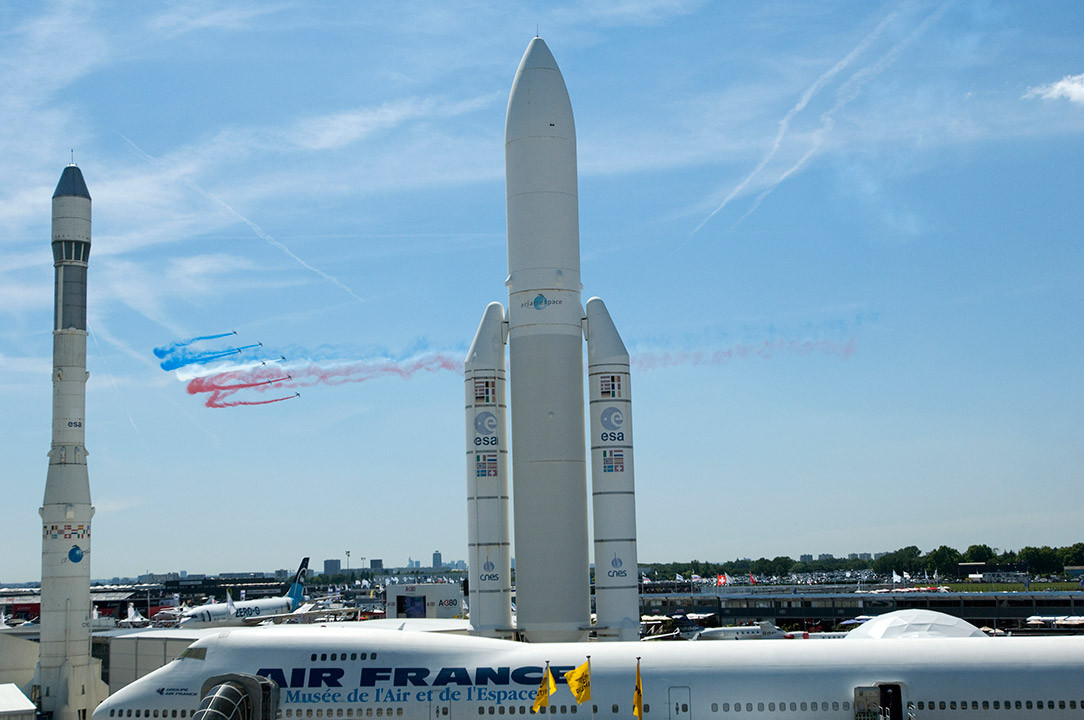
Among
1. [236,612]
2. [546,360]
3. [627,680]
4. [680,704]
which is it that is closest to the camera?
[680,704]

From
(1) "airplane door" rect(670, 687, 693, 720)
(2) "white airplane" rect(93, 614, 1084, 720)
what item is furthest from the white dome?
(1) "airplane door" rect(670, 687, 693, 720)

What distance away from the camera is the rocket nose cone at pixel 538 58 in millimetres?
48625

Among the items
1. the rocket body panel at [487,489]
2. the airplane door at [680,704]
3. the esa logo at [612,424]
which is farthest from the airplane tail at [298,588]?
the airplane door at [680,704]

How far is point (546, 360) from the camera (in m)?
46.9

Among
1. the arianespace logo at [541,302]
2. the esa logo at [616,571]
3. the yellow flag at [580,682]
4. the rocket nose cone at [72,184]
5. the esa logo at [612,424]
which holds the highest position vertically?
the rocket nose cone at [72,184]

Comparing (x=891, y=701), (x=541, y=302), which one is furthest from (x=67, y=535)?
(x=891, y=701)

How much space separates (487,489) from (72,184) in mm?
35974

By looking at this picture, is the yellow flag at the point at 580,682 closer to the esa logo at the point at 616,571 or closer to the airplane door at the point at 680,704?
the airplane door at the point at 680,704

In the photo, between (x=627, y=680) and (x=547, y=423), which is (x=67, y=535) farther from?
(x=627, y=680)

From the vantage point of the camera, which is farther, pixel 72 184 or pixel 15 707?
pixel 72 184

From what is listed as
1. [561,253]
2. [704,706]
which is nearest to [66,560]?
[561,253]

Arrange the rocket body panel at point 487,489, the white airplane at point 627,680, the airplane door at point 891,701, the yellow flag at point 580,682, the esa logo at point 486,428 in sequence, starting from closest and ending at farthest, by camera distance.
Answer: the yellow flag at point 580,682, the airplane door at point 891,701, the white airplane at point 627,680, the rocket body panel at point 487,489, the esa logo at point 486,428

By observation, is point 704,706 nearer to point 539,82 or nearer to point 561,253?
point 561,253

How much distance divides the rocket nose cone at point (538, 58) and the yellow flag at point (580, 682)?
3122cm
